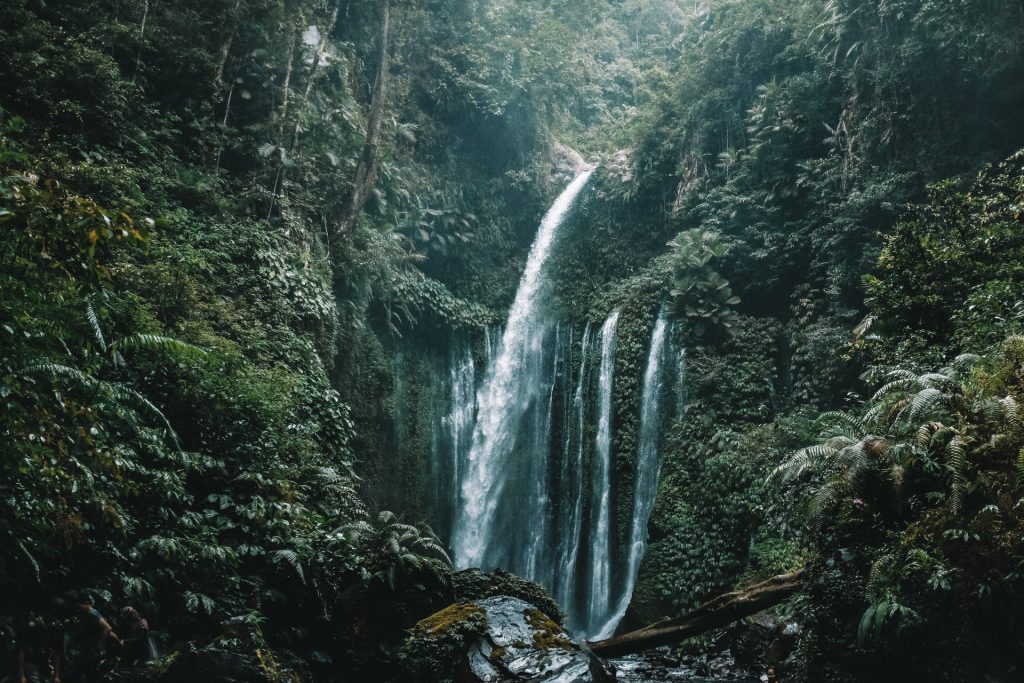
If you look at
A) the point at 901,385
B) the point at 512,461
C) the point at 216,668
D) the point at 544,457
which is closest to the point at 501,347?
the point at 512,461

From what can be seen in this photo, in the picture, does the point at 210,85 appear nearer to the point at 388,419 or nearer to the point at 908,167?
the point at 388,419

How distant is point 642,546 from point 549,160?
13.5 meters

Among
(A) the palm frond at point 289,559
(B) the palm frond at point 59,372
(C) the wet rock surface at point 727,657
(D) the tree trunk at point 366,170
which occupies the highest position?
Result: (D) the tree trunk at point 366,170

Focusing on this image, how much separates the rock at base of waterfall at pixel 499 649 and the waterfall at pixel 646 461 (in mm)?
6364

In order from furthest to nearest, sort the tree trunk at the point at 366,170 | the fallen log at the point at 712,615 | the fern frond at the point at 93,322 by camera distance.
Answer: the tree trunk at the point at 366,170
the fallen log at the point at 712,615
the fern frond at the point at 93,322

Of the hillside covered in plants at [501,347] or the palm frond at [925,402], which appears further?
the palm frond at [925,402]

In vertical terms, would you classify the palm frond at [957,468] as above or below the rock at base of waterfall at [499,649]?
above

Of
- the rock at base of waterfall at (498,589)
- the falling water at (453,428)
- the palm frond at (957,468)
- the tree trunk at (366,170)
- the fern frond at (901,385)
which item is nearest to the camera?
the palm frond at (957,468)

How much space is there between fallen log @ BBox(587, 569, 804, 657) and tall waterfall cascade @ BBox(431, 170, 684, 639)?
15.0 feet

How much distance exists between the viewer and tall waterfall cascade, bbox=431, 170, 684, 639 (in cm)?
1374

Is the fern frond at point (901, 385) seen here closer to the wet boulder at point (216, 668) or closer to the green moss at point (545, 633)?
the green moss at point (545, 633)

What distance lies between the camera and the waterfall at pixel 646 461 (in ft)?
42.0

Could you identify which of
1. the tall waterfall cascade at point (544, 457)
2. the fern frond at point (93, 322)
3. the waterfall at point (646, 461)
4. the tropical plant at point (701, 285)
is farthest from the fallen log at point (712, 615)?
the tropical plant at point (701, 285)

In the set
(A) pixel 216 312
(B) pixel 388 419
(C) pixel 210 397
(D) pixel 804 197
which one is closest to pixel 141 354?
(C) pixel 210 397
